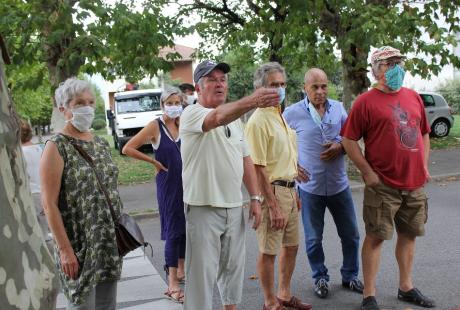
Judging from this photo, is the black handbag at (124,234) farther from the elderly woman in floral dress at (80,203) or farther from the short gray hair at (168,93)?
the short gray hair at (168,93)

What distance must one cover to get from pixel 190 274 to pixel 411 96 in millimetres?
2231

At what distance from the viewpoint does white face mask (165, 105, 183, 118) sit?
213 inches

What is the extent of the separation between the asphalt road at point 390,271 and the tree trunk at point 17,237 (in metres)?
3.59

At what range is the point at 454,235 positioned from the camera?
692 cm

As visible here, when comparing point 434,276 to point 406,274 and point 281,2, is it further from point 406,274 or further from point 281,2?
point 281,2

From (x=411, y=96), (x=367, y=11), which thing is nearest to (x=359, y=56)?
(x=367, y=11)

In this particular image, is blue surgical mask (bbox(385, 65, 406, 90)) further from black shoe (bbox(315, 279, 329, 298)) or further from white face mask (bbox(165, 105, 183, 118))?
white face mask (bbox(165, 105, 183, 118))

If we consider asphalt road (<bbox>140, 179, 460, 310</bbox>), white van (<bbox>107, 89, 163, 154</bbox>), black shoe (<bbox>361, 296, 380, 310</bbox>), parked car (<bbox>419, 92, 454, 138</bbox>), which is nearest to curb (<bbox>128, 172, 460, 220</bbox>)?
asphalt road (<bbox>140, 179, 460, 310</bbox>)

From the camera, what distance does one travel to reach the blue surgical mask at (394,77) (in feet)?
14.0

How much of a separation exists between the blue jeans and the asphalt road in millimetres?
307

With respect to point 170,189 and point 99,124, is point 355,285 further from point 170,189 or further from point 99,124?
point 99,124

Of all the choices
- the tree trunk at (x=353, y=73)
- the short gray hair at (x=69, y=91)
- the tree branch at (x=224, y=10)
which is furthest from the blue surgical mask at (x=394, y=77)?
the tree branch at (x=224, y=10)

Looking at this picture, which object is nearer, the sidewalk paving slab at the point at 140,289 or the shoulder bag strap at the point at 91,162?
the shoulder bag strap at the point at 91,162

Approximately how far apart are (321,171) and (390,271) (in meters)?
1.53
